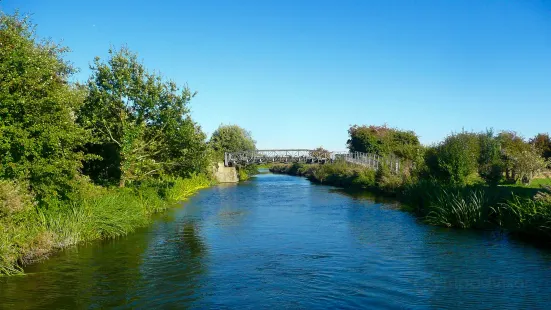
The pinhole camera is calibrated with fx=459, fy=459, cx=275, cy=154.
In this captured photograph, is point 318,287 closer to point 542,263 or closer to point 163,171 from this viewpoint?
point 542,263

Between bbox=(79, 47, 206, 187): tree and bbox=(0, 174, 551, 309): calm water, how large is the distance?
5.62 metres

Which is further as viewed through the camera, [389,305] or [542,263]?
[542,263]

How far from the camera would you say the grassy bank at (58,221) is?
44.9 feet

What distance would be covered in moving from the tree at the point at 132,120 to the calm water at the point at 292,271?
562 centimetres

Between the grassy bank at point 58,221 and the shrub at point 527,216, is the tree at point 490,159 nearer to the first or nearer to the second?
the shrub at point 527,216

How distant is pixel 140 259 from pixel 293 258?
219 inches

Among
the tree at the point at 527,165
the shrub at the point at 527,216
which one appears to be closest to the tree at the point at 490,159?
the tree at the point at 527,165

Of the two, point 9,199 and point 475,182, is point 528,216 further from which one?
point 9,199

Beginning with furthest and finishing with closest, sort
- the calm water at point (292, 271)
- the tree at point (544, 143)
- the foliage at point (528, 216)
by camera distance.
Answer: the tree at point (544, 143) < the foliage at point (528, 216) < the calm water at point (292, 271)

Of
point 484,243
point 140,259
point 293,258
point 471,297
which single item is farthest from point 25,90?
point 484,243

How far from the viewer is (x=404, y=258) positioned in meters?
16.7

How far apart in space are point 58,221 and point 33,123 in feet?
12.5

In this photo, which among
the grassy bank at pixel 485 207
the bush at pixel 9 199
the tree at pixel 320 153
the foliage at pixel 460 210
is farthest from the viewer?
the tree at pixel 320 153

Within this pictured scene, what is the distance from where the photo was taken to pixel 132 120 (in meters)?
26.7
